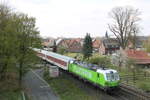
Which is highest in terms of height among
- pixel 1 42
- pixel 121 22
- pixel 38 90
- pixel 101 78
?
pixel 121 22

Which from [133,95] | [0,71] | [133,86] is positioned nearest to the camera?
[133,95]

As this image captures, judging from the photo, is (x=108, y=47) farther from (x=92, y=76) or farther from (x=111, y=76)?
(x=111, y=76)

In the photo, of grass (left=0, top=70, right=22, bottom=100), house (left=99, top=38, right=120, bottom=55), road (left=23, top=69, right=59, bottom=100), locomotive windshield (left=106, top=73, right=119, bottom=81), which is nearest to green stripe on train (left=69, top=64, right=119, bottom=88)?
locomotive windshield (left=106, top=73, right=119, bottom=81)

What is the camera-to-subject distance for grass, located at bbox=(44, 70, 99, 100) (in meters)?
23.1

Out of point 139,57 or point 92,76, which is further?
point 139,57

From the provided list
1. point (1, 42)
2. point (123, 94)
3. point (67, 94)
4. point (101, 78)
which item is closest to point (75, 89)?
point (67, 94)

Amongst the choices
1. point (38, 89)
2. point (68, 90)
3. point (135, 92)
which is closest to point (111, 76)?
point (135, 92)

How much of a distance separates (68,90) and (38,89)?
408 centimetres

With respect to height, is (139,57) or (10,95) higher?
(139,57)

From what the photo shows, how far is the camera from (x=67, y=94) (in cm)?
2438

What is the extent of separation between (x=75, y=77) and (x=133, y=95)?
43.7 ft

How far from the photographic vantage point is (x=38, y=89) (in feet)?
88.5

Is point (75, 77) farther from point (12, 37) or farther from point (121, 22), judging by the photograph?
point (121, 22)

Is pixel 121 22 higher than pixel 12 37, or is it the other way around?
pixel 121 22
